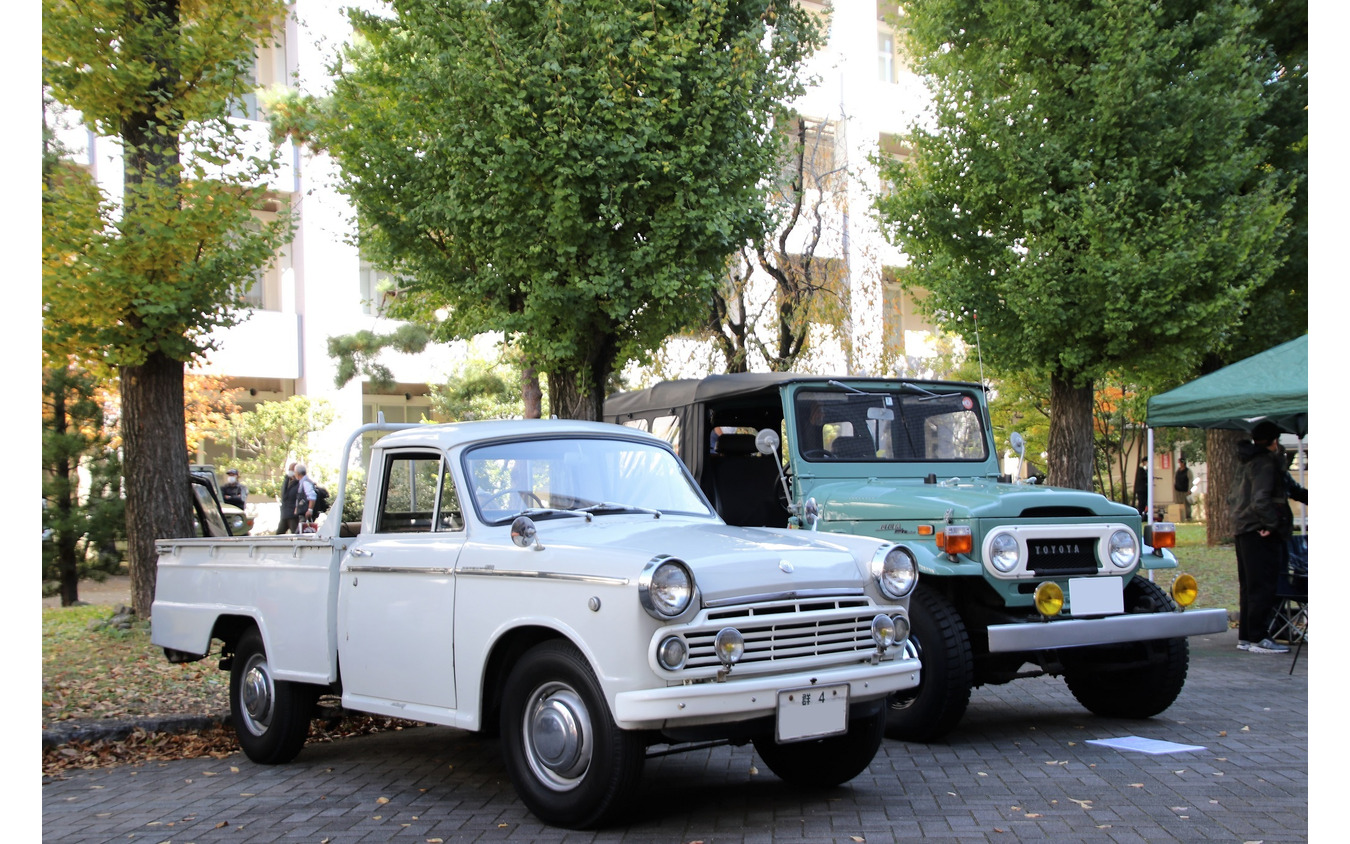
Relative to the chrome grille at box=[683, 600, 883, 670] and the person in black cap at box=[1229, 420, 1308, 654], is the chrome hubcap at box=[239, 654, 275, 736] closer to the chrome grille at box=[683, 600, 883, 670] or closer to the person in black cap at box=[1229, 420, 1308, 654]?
the chrome grille at box=[683, 600, 883, 670]

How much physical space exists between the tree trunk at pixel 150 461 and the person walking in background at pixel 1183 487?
30750 millimetres

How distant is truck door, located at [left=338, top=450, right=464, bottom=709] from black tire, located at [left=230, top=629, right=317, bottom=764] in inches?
30.0

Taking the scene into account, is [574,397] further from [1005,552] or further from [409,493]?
[1005,552]

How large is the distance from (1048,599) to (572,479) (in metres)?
2.98

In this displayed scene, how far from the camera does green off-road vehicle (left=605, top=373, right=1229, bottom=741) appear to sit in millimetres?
6707

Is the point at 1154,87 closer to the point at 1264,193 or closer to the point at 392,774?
the point at 1264,193

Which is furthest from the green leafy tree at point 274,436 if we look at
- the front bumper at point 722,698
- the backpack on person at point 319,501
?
the front bumper at point 722,698

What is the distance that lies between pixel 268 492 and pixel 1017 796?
2377 cm

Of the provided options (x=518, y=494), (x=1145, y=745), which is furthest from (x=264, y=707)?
(x=1145, y=745)

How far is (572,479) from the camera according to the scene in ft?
19.6

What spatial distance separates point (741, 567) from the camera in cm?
495

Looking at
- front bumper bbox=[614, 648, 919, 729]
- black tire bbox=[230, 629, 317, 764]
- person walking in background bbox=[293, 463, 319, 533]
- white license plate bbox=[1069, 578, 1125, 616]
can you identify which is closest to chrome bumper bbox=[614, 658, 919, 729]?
front bumper bbox=[614, 648, 919, 729]

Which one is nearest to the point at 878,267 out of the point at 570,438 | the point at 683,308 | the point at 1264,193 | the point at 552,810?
the point at 1264,193

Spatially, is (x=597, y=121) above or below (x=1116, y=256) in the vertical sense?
above
